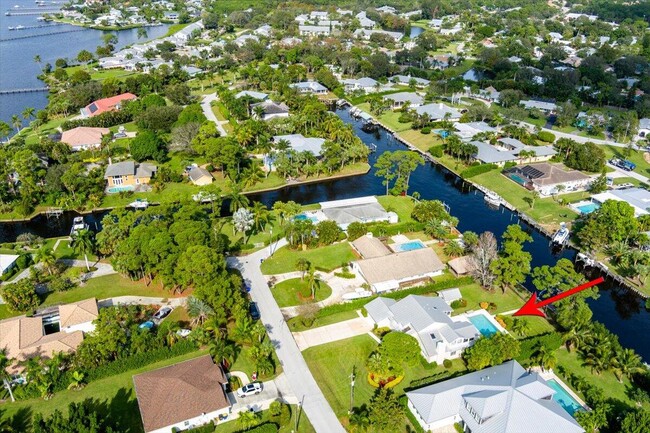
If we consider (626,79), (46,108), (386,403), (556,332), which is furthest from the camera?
(626,79)

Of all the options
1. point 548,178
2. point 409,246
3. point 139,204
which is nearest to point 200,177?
point 139,204

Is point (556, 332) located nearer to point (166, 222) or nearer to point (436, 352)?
point (436, 352)

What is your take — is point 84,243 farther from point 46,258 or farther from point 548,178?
point 548,178

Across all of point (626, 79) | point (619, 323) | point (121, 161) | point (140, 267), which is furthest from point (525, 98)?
point (140, 267)

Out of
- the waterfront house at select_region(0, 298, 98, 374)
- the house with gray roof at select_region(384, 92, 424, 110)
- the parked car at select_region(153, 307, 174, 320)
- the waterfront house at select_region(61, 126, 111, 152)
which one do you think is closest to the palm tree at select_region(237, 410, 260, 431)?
the parked car at select_region(153, 307, 174, 320)

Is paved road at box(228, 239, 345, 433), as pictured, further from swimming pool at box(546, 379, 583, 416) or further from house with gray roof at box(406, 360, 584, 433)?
swimming pool at box(546, 379, 583, 416)

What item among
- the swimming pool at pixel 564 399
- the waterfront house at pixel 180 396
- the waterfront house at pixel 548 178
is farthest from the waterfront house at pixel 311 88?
the swimming pool at pixel 564 399
